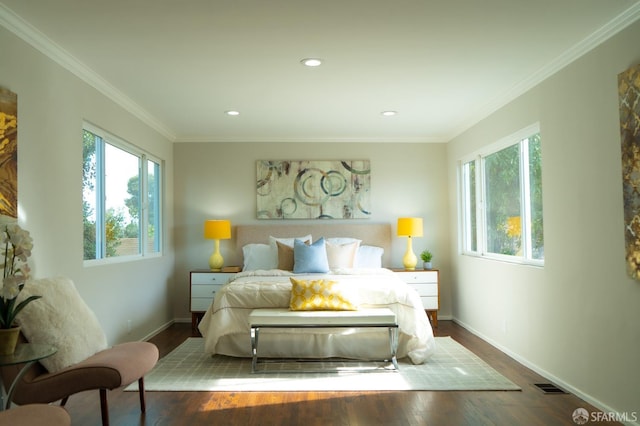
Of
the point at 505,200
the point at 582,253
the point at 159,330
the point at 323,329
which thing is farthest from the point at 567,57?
the point at 159,330

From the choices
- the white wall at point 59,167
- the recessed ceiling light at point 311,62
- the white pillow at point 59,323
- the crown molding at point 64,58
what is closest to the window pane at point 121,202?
the white wall at point 59,167

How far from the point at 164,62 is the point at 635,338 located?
363cm

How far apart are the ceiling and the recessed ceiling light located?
0.23ft

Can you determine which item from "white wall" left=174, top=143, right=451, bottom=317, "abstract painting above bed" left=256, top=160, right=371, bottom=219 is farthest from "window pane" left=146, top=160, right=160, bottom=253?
"abstract painting above bed" left=256, top=160, right=371, bottom=219

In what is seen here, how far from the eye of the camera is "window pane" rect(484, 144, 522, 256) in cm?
477

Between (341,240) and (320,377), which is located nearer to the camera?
(320,377)

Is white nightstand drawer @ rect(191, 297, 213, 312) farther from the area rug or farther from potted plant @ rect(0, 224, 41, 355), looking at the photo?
potted plant @ rect(0, 224, 41, 355)

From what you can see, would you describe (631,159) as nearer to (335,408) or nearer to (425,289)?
(335,408)

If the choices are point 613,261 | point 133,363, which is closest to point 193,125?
point 133,363

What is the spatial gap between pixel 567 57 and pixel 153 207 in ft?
15.5

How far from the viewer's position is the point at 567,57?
365cm

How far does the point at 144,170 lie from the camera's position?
578 centimetres

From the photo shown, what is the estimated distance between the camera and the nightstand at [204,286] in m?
6.10

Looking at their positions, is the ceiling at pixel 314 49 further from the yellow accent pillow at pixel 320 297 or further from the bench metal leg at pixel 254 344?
the bench metal leg at pixel 254 344
